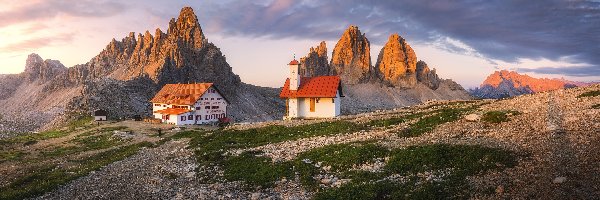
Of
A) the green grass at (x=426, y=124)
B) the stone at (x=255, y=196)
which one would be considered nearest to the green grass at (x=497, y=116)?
the green grass at (x=426, y=124)

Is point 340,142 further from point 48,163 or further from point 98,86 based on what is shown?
point 98,86

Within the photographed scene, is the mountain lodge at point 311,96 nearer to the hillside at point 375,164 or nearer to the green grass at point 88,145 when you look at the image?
the hillside at point 375,164

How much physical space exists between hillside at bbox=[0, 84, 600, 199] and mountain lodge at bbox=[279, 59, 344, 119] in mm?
21506

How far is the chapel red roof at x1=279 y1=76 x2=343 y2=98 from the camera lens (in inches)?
2340

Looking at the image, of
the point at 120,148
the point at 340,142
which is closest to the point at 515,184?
the point at 340,142

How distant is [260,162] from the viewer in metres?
25.6

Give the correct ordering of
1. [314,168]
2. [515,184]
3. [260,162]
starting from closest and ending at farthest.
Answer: [515,184] → [314,168] → [260,162]

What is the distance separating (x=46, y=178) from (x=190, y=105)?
168 feet

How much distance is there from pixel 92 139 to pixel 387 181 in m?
47.8

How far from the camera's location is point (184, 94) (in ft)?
269

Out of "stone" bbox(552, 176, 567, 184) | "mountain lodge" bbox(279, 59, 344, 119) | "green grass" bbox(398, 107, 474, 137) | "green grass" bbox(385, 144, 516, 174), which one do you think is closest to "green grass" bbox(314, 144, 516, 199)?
"green grass" bbox(385, 144, 516, 174)

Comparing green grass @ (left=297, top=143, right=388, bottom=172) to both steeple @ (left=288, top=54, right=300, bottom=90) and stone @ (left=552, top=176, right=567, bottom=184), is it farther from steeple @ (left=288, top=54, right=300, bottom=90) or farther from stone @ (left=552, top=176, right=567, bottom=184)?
steeple @ (left=288, top=54, right=300, bottom=90)

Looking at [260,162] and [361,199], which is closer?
[361,199]

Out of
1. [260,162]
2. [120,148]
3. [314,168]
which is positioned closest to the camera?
[314,168]
